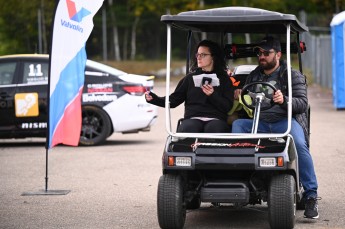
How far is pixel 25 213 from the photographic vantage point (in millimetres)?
10539

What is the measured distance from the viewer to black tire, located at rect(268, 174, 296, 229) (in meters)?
8.97

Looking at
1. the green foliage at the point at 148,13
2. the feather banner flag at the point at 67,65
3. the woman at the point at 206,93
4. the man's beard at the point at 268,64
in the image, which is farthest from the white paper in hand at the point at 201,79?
the green foliage at the point at 148,13

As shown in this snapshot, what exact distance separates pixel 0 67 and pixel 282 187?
9729 millimetres

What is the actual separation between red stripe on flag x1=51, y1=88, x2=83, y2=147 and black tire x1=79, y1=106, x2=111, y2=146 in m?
5.46

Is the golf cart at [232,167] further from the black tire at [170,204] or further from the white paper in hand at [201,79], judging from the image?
the white paper in hand at [201,79]

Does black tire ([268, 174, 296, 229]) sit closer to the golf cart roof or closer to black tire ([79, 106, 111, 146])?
the golf cart roof

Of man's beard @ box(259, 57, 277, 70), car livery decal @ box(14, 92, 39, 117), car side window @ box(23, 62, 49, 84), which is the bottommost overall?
car livery decal @ box(14, 92, 39, 117)

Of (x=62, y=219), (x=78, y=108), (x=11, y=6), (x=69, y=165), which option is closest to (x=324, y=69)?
(x=11, y=6)

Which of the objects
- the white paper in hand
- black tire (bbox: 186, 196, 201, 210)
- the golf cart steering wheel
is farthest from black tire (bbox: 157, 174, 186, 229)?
the white paper in hand

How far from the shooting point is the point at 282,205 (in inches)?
353

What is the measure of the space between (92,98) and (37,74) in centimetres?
99

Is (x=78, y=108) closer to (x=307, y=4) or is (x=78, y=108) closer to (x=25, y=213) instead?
(x=25, y=213)

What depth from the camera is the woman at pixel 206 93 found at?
10094 millimetres

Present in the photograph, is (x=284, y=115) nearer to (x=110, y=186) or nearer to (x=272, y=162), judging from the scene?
(x=272, y=162)
